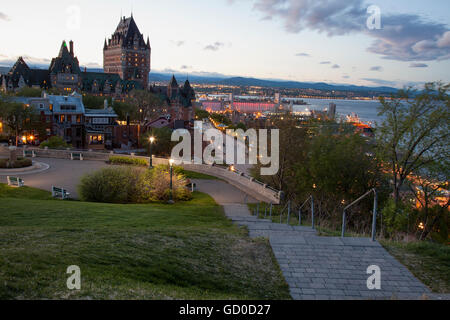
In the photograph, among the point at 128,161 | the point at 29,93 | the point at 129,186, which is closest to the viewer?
the point at 129,186

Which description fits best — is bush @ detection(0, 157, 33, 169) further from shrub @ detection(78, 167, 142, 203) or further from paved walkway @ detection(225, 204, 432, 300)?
paved walkway @ detection(225, 204, 432, 300)

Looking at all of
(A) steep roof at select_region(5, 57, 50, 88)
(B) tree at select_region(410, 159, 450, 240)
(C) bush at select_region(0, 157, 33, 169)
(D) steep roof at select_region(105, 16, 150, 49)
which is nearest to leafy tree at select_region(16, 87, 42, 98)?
→ (A) steep roof at select_region(5, 57, 50, 88)

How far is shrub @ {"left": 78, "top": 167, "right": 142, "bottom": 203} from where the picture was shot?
69.2ft

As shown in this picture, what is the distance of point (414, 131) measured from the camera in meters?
19.2

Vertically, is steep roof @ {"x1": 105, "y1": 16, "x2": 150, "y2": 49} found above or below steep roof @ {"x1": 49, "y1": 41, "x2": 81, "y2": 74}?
above

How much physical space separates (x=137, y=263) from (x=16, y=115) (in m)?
47.4

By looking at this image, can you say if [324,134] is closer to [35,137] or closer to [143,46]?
[35,137]

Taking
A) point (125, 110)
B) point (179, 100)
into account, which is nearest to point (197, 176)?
point (125, 110)

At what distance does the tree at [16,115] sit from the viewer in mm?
44594

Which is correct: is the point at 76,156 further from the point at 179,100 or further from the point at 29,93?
the point at 179,100

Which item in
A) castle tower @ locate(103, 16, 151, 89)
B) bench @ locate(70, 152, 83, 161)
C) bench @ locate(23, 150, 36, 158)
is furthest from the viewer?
castle tower @ locate(103, 16, 151, 89)

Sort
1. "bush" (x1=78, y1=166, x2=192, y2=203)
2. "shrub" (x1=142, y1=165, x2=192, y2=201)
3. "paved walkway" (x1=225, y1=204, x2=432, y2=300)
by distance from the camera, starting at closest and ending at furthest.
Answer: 1. "paved walkway" (x1=225, y1=204, x2=432, y2=300)
2. "bush" (x1=78, y1=166, x2=192, y2=203)
3. "shrub" (x1=142, y1=165, x2=192, y2=201)

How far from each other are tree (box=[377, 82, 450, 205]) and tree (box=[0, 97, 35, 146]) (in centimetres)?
4310

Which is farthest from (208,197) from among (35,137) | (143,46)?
(143,46)
